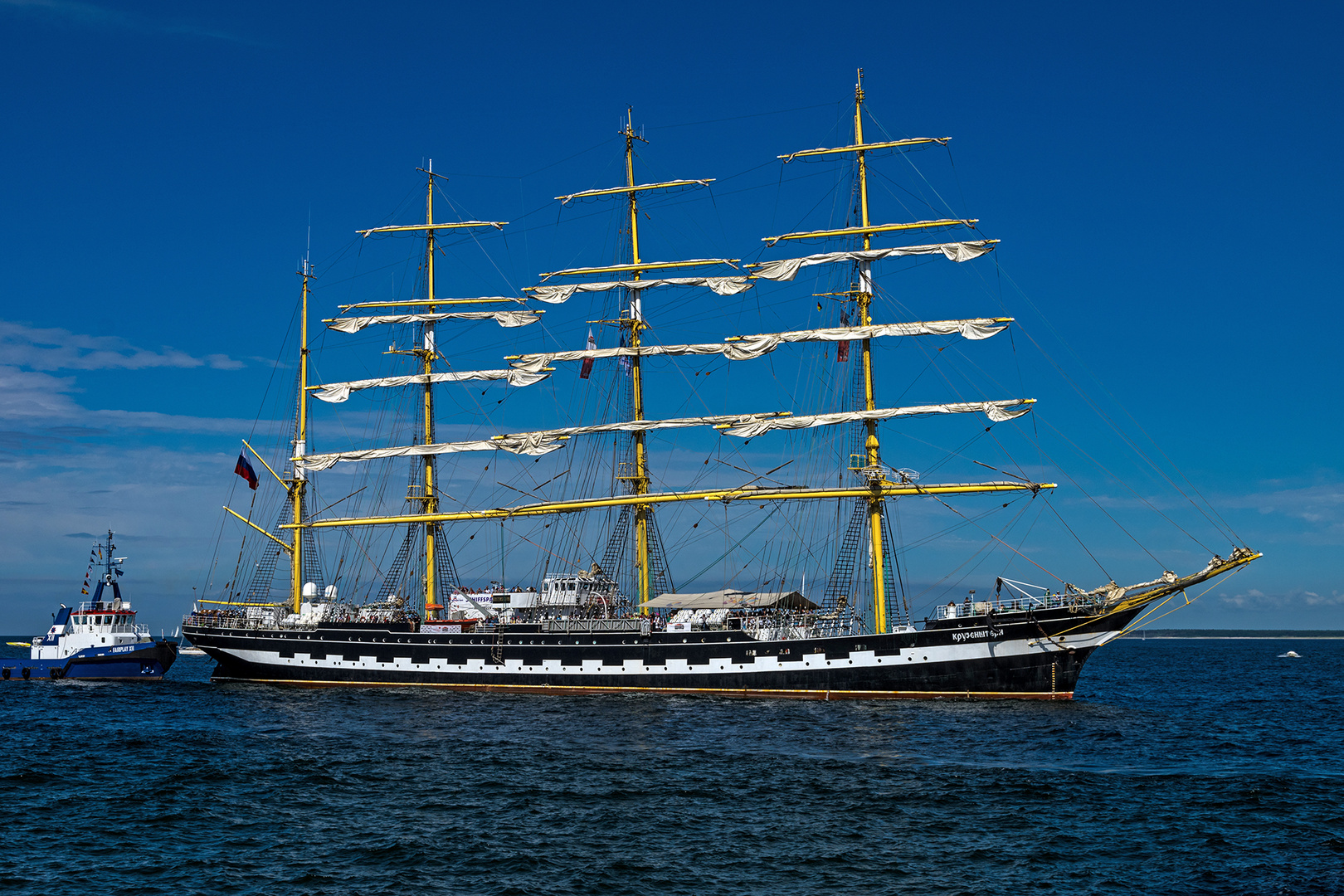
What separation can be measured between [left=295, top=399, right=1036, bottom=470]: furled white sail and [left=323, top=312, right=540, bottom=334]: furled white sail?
9.39 m

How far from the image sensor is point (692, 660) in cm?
5719

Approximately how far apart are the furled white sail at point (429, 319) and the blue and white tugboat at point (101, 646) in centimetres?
2309

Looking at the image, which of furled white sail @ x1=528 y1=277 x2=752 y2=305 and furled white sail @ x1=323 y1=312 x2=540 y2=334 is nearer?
furled white sail @ x1=528 y1=277 x2=752 y2=305

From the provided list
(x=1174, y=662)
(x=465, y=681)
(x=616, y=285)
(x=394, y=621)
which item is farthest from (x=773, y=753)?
(x=1174, y=662)

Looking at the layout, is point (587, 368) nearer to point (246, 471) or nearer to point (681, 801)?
point (246, 471)

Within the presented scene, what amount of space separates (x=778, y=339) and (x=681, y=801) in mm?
40939

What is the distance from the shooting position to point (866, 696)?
52.9 m

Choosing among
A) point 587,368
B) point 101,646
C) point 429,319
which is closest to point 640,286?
point 587,368

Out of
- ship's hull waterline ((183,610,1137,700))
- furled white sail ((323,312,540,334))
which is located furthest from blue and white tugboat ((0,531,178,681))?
furled white sail ((323,312,540,334))

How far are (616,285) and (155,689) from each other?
42.5 meters

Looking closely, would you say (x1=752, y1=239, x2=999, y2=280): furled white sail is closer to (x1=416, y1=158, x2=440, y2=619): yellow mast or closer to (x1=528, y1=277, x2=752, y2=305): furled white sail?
(x1=528, y1=277, x2=752, y2=305): furled white sail

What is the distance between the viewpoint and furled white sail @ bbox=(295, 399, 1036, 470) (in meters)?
58.6

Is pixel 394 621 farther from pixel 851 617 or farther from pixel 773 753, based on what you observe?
pixel 773 753

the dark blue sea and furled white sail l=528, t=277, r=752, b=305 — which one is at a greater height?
furled white sail l=528, t=277, r=752, b=305
